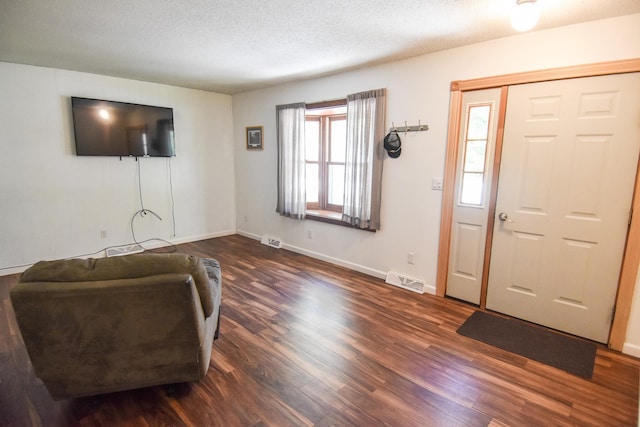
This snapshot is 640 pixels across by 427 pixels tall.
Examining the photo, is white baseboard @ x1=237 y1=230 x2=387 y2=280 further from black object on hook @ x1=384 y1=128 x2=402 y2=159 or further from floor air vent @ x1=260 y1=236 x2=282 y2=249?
black object on hook @ x1=384 y1=128 x2=402 y2=159

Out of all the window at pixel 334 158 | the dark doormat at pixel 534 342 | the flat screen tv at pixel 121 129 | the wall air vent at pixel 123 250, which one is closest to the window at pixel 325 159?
the window at pixel 334 158

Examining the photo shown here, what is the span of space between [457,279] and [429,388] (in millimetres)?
1459

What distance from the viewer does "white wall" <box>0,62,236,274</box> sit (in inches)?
145

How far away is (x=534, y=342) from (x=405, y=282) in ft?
4.23

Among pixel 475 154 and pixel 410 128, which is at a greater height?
pixel 410 128

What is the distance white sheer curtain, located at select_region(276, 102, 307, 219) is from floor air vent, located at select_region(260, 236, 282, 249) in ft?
1.85

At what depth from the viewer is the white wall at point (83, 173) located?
3.68m

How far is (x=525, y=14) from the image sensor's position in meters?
1.98

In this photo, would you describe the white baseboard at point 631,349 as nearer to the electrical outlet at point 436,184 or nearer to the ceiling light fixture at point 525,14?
the electrical outlet at point 436,184

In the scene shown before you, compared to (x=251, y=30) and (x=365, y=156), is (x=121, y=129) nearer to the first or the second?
(x=251, y=30)

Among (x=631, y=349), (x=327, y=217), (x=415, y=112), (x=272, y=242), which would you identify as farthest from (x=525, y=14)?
(x=272, y=242)

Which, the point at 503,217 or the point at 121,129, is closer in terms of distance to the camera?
the point at 503,217

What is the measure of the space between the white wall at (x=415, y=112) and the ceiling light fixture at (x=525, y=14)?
0.67 meters

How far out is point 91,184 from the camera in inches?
166
